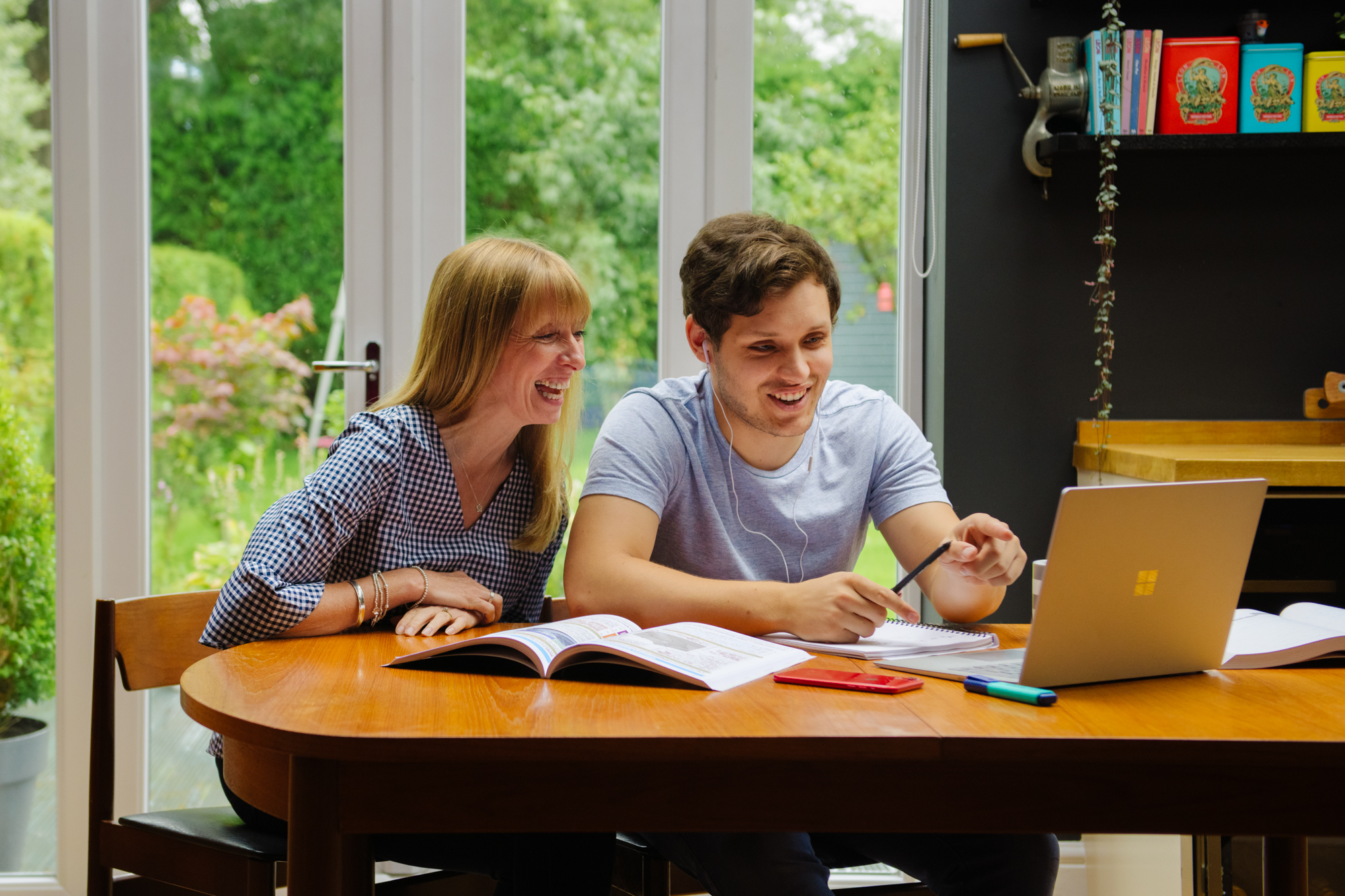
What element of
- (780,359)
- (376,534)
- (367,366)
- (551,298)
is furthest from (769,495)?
(367,366)

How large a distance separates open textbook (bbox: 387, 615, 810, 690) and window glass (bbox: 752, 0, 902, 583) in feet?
4.55

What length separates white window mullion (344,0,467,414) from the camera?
233 cm

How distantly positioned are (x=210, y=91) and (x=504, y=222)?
0.74m

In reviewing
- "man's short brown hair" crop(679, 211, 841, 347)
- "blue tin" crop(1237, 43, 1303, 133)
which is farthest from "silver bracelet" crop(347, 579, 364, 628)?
"blue tin" crop(1237, 43, 1303, 133)

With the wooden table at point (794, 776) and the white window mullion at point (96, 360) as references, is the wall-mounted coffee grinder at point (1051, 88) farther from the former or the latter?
the white window mullion at point (96, 360)

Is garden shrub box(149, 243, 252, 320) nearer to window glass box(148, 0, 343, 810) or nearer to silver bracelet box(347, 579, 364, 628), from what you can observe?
window glass box(148, 0, 343, 810)

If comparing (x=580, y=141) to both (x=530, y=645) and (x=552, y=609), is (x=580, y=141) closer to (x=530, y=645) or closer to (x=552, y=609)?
(x=552, y=609)

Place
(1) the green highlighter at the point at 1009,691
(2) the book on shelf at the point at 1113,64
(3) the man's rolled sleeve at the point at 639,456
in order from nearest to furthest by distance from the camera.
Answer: (1) the green highlighter at the point at 1009,691 < (3) the man's rolled sleeve at the point at 639,456 < (2) the book on shelf at the point at 1113,64

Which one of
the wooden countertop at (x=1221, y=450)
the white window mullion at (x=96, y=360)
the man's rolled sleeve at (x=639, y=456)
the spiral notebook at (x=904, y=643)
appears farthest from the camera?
the white window mullion at (x=96, y=360)

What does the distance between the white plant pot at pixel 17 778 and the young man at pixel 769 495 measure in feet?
5.44

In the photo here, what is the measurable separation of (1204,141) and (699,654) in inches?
72.1

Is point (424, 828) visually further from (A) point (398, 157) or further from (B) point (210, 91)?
(B) point (210, 91)

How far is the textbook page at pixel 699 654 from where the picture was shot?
0.98 meters

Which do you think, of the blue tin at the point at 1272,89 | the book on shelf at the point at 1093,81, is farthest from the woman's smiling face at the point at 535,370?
the blue tin at the point at 1272,89
